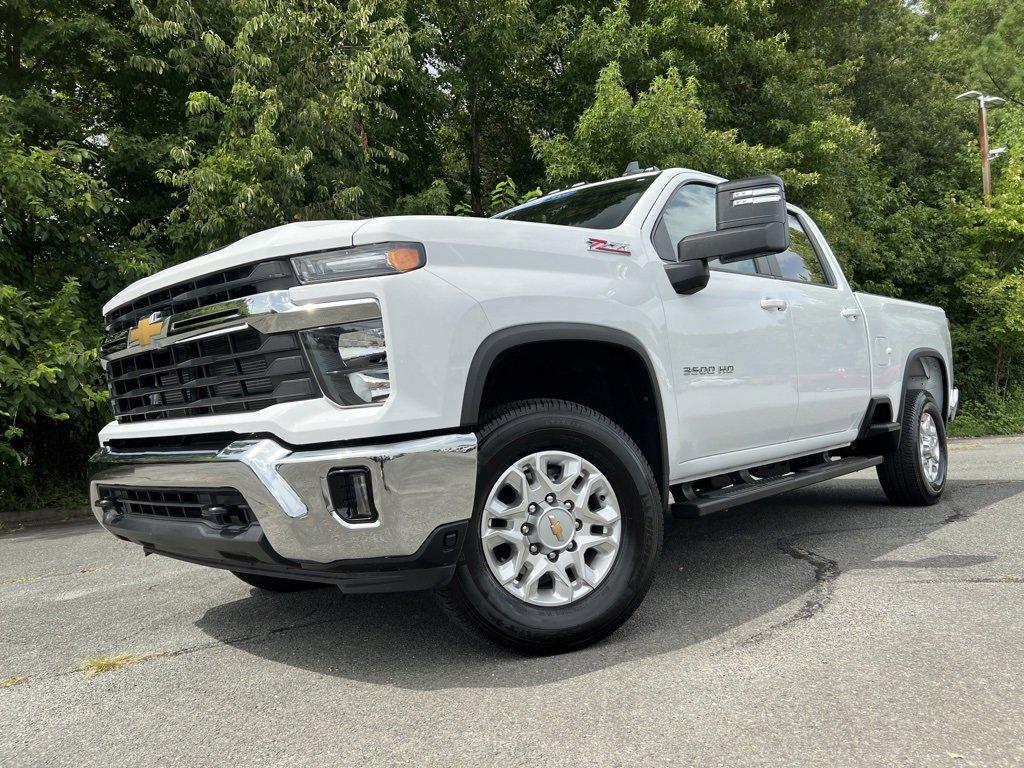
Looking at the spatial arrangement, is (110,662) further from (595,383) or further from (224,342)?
(595,383)

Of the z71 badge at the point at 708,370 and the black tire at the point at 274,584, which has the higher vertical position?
the z71 badge at the point at 708,370

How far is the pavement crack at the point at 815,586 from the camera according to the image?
10.4 ft

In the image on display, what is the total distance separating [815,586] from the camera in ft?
12.4

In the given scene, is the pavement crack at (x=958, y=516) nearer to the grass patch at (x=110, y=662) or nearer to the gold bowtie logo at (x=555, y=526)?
the gold bowtie logo at (x=555, y=526)

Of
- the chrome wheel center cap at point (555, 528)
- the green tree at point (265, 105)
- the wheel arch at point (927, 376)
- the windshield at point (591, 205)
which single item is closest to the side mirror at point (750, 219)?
the windshield at point (591, 205)

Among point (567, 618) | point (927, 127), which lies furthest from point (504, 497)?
point (927, 127)

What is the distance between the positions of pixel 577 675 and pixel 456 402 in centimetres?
102

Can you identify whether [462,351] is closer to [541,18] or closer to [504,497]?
[504,497]

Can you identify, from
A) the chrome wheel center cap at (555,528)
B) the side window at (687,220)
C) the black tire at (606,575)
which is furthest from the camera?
the side window at (687,220)

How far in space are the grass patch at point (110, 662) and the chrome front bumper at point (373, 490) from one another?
40.2 inches

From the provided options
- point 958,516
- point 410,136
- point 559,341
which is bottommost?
point 958,516

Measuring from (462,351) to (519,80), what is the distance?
16.6m

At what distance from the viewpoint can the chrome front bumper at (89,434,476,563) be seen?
8.43 feet

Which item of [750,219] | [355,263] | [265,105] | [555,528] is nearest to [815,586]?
[555,528]
